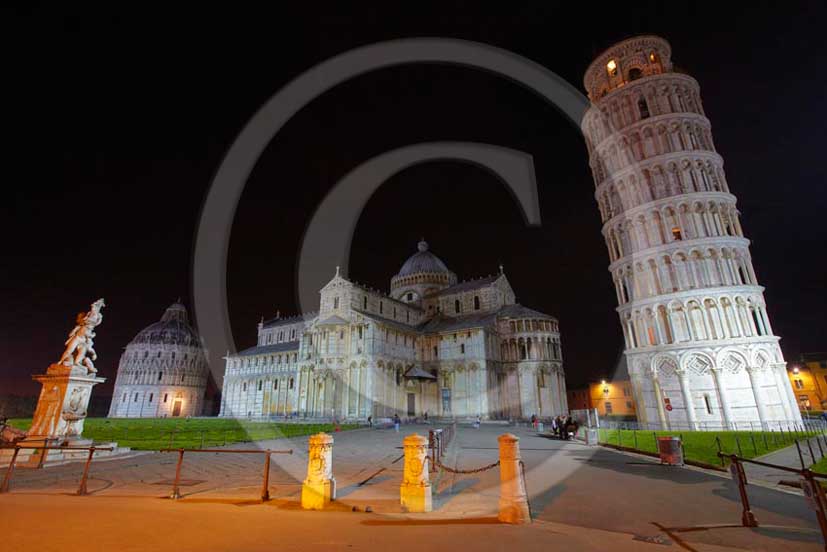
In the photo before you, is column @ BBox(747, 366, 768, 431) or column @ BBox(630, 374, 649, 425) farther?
column @ BBox(630, 374, 649, 425)

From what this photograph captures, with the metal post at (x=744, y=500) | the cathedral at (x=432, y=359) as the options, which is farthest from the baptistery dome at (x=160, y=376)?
the metal post at (x=744, y=500)

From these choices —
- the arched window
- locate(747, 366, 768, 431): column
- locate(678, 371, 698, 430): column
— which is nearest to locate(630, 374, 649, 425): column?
locate(678, 371, 698, 430): column

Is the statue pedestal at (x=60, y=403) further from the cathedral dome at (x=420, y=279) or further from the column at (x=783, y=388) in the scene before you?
the cathedral dome at (x=420, y=279)

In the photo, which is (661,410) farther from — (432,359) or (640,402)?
(432,359)

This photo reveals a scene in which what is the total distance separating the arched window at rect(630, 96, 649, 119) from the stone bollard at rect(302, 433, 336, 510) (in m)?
38.9

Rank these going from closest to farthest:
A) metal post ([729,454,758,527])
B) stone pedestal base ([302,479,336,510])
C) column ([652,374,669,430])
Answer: metal post ([729,454,758,527]) < stone pedestal base ([302,479,336,510]) < column ([652,374,669,430])

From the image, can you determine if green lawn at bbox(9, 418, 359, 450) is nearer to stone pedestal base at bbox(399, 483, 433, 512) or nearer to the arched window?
stone pedestal base at bbox(399, 483, 433, 512)

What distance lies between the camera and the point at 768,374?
82.5 ft

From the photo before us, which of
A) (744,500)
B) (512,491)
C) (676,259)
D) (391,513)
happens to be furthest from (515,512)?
(676,259)

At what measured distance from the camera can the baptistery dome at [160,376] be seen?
3191 inches

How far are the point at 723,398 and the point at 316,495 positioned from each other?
30.2 m

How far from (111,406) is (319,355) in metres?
70.5

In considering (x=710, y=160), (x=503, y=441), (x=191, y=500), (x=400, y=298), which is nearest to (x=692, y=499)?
(x=503, y=441)

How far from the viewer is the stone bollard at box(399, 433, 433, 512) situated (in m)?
6.91
